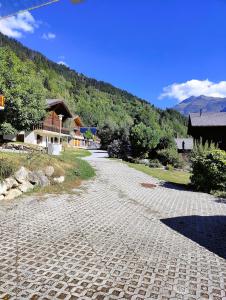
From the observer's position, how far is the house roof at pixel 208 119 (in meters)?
42.5

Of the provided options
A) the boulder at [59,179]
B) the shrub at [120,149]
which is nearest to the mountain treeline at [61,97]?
the shrub at [120,149]

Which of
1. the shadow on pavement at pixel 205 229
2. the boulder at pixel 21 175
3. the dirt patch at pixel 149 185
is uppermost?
the boulder at pixel 21 175

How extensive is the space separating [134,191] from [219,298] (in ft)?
40.4

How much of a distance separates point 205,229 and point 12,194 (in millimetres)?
8497

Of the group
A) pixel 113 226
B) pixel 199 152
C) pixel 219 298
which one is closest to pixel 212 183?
pixel 199 152

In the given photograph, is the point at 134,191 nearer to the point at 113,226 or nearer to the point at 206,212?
the point at 206,212

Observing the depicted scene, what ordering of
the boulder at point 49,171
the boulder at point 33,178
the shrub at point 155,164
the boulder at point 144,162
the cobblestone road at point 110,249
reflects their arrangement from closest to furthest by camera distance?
the cobblestone road at point 110,249, the boulder at point 33,178, the boulder at point 49,171, the shrub at point 155,164, the boulder at point 144,162

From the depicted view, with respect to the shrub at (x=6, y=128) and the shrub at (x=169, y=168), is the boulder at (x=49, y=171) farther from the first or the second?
the shrub at (x=6, y=128)

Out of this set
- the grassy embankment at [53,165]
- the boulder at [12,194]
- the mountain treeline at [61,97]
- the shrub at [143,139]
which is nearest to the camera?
the boulder at [12,194]

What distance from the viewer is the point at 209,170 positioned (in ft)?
67.5

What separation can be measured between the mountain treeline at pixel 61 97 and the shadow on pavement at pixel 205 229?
85.5 ft

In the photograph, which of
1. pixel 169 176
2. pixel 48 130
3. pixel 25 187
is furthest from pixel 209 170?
pixel 48 130

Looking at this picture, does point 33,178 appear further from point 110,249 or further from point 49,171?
point 110,249

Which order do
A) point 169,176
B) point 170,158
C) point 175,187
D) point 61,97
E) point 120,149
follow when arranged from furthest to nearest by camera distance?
point 61,97 → point 120,149 → point 170,158 → point 169,176 → point 175,187
